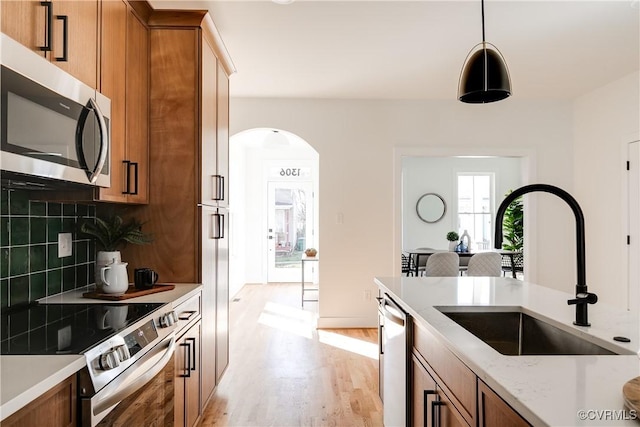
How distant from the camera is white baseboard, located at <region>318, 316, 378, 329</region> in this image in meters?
4.62

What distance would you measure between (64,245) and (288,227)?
5909 millimetres

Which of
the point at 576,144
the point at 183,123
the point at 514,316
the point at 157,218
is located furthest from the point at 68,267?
the point at 576,144

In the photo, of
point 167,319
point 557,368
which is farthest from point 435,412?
point 167,319

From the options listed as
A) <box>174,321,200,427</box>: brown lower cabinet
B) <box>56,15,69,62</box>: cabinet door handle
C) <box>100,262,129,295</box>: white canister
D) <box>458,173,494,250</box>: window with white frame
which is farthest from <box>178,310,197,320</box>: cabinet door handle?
<box>458,173,494,250</box>: window with white frame

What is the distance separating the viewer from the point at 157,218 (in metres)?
2.39

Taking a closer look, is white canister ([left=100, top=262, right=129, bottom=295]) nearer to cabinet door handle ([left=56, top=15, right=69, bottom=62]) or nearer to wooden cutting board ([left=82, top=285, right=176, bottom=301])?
wooden cutting board ([left=82, top=285, right=176, bottom=301])

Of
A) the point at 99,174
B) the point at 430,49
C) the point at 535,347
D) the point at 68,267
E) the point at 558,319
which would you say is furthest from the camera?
the point at 430,49

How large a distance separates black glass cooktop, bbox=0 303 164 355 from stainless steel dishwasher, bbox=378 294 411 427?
110 centimetres

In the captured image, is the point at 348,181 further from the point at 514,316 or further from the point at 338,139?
the point at 514,316

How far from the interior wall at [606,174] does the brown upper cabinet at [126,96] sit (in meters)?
4.31

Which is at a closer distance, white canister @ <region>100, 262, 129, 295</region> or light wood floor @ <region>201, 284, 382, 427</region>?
white canister @ <region>100, 262, 129, 295</region>

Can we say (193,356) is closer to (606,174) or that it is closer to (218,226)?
(218,226)

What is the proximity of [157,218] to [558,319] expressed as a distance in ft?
6.80

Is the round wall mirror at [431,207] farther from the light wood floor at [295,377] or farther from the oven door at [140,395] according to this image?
the oven door at [140,395]
